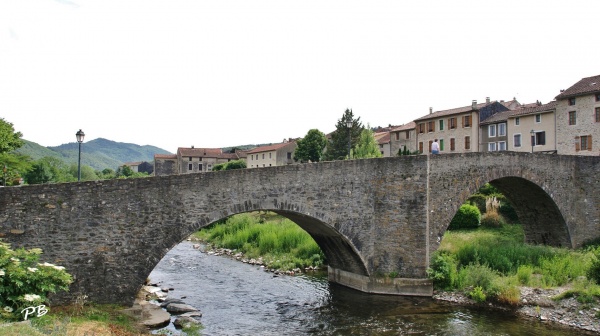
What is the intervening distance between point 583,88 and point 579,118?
2460 mm

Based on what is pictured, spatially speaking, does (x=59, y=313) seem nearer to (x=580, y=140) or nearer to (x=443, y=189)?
(x=443, y=189)

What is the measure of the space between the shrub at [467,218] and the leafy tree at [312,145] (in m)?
33.0

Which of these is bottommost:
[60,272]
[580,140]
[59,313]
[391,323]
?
[391,323]

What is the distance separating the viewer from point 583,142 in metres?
37.7

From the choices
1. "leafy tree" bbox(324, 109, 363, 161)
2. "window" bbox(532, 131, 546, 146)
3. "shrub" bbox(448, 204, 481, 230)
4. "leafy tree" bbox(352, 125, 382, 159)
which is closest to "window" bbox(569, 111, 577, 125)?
"window" bbox(532, 131, 546, 146)

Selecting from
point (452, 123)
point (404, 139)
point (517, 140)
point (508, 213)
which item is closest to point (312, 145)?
point (404, 139)

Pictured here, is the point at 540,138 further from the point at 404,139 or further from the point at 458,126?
the point at 404,139

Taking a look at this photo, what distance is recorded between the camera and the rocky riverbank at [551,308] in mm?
16234

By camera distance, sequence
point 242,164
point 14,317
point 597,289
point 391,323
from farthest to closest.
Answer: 1. point 242,164
2. point 597,289
3. point 391,323
4. point 14,317

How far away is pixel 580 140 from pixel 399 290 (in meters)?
27.0

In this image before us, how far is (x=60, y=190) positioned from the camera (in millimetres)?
14227

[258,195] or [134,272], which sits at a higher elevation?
[258,195]

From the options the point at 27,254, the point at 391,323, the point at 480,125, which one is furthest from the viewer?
the point at 480,125

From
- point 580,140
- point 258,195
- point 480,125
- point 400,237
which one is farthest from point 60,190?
point 480,125
